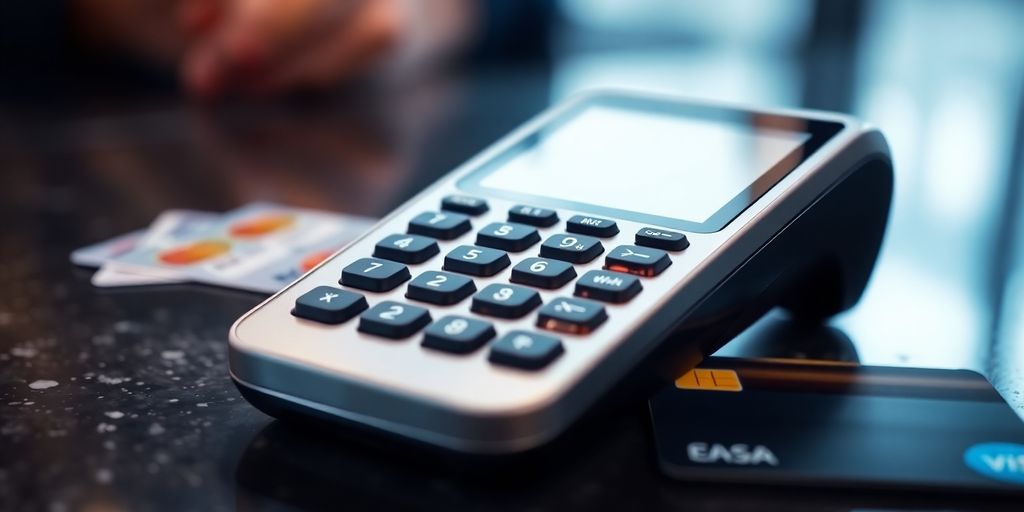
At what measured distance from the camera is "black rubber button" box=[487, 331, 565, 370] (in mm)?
292

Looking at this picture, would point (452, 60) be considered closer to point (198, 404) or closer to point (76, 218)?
point (76, 218)

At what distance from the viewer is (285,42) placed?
0.88 m

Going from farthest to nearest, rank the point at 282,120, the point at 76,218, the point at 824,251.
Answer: the point at 282,120
the point at 76,218
the point at 824,251

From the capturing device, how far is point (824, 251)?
0.39 m

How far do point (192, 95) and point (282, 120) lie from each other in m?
0.12

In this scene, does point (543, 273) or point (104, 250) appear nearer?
point (543, 273)

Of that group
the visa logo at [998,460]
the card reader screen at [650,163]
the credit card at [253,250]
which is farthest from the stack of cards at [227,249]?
the visa logo at [998,460]

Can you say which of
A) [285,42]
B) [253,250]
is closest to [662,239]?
[253,250]

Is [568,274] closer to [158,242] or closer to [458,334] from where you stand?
[458,334]

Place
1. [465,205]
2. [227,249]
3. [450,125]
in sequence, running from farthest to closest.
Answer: [450,125]
[227,249]
[465,205]

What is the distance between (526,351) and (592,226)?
0.31ft

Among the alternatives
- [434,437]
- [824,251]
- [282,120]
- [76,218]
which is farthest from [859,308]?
[282,120]

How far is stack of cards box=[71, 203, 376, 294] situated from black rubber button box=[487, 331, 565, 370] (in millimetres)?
177

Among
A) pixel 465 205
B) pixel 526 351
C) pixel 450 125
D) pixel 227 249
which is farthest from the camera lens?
pixel 450 125
